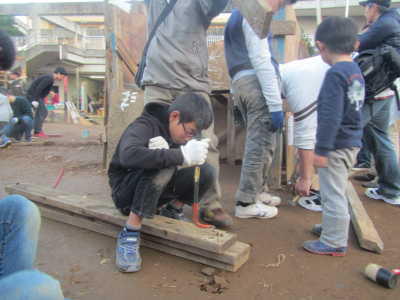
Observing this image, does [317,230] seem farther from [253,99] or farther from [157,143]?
[157,143]

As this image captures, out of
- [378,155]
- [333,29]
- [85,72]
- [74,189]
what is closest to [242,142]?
[378,155]

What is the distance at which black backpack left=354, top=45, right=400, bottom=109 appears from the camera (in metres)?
2.85

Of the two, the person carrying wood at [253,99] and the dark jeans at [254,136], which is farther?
the dark jeans at [254,136]

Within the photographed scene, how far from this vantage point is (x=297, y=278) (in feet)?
6.20

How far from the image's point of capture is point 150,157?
188 centimetres

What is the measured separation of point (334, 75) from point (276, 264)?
1118 mm

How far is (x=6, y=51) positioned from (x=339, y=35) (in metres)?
1.71

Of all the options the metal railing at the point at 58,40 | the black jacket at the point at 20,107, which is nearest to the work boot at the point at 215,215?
the black jacket at the point at 20,107

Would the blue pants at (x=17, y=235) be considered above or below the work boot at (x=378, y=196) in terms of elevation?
above

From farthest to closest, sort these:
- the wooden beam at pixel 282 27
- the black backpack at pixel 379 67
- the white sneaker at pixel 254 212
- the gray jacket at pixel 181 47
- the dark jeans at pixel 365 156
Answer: the dark jeans at pixel 365 156
the wooden beam at pixel 282 27
the black backpack at pixel 379 67
the white sneaker at pixel 254 212
the gray jacket at pixel 181 47

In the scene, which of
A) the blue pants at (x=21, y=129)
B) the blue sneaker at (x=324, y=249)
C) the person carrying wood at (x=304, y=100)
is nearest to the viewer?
the blue sneaker at (x=324, y=249)

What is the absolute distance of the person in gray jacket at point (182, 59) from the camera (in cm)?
242

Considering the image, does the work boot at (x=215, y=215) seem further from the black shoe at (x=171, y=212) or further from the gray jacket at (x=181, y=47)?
the gray jacket at (x=181, y=47)

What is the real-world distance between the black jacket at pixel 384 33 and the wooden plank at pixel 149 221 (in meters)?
2.11
